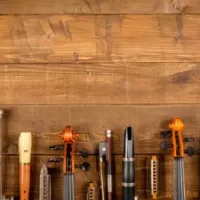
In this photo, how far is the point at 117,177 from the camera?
152cm

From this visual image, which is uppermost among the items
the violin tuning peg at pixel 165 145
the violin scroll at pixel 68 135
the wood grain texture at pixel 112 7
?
the wood grain texture at pixel 112 7

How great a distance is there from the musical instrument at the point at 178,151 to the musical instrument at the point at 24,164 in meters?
0.42

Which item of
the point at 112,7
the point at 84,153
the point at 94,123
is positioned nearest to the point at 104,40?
the point at 112,7

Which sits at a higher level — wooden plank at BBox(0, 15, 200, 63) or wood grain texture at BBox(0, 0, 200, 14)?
wood grain texture at BBox(0, 0, 200, 14)

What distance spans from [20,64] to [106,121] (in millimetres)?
338

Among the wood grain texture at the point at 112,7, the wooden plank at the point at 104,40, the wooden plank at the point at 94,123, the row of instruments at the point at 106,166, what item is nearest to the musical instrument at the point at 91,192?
the row of instruments at the point at 106,166

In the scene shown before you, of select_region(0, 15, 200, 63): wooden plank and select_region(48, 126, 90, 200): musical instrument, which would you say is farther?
select_region(0, 15, 200, 63): wooden plank

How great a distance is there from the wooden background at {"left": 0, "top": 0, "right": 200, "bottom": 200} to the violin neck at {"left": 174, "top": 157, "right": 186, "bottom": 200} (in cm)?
9

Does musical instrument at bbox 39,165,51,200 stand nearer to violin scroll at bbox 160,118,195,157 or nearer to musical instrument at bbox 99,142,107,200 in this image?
musical instrument at bbox 99,142,107,200

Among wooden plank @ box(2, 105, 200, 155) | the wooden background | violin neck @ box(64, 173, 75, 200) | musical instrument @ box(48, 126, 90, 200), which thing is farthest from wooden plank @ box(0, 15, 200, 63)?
violin neck @ box(64, 173, 75, 200)

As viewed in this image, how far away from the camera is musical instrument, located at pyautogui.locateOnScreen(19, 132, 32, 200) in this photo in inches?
57.3

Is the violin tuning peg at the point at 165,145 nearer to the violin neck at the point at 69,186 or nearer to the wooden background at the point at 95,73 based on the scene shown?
the wooden background at the point at 95,73

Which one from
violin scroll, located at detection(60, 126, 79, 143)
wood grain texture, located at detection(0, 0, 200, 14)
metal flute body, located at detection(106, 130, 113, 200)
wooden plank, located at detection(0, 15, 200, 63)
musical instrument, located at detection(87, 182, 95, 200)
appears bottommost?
musical instrument, located at detection(87, 182, 95, 200)

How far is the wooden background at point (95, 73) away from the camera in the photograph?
153cm
